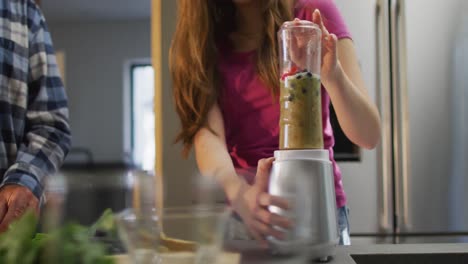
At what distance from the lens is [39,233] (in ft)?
0.97

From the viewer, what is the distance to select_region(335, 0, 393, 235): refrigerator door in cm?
153

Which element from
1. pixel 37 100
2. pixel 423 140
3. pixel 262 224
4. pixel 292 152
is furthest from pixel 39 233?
pixel 423 140

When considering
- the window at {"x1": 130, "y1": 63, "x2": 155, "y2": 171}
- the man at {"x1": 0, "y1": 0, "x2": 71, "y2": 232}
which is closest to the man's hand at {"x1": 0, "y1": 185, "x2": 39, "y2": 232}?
the man at {"x1": 0, "y1": 0, "x2": 71, "y2": 232}

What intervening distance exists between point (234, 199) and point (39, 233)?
114 millimetres

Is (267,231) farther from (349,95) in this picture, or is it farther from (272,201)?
(349,95)

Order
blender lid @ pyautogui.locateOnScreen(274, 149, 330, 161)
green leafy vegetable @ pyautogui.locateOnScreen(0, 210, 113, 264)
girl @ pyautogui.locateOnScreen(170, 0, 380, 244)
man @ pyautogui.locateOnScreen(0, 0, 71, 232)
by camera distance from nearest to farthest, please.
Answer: green leafy vegetable @ pyautogui.locateOnScreen(0, 210, 113, 264), blender lid @ pyautogui.locateOnScreen(274, 149, 330, 161), girl @ pyautogui.locateOnScreen(170, 0, 380, 244), man @ pyautogui.locateOnScreen(0, 0, 71, 232)

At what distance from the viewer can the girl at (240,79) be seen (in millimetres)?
706

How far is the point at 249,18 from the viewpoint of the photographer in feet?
2.50

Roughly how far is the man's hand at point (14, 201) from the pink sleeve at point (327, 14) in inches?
19.0

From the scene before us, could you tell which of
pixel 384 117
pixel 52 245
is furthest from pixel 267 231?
pixel 384 117

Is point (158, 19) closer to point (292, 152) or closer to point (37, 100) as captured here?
point (37, 100)

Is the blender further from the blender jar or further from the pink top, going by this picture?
the pink top

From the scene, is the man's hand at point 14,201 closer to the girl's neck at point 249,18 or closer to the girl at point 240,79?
the girl at point 240,79

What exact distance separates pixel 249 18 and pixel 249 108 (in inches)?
5.2
